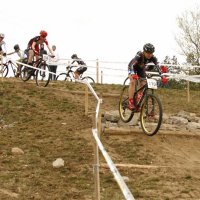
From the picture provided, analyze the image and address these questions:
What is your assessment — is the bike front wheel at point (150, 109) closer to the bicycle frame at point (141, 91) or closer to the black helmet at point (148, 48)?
the bicycle frame at point (141, 91)

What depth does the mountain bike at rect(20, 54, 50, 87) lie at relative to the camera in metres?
15.9

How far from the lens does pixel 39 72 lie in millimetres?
16016

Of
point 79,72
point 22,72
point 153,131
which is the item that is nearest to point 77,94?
point 22,72

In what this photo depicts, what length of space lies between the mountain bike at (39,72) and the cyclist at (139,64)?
463 cm

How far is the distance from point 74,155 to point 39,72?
6580 millimetres

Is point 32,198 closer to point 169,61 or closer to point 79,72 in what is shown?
point 79,72

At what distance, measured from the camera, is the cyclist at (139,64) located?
1075cm

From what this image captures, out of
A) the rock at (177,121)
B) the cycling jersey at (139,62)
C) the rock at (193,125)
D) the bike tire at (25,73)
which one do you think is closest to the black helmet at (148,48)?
the cycling jersey at (139,62)

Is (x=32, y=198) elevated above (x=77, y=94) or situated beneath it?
situated beneath

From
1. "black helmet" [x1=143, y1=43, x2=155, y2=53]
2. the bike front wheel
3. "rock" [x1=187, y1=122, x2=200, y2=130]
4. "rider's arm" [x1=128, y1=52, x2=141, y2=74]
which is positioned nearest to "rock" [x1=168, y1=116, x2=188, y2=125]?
"rock" [x1=187, y1=122, x2=200, y2=130]

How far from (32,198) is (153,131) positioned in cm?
394

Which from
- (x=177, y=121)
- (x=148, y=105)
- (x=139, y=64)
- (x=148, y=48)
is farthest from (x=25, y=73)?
(x=148, y=48)

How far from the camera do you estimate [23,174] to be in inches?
341

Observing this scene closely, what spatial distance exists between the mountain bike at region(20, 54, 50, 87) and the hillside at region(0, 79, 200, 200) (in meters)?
0.95
